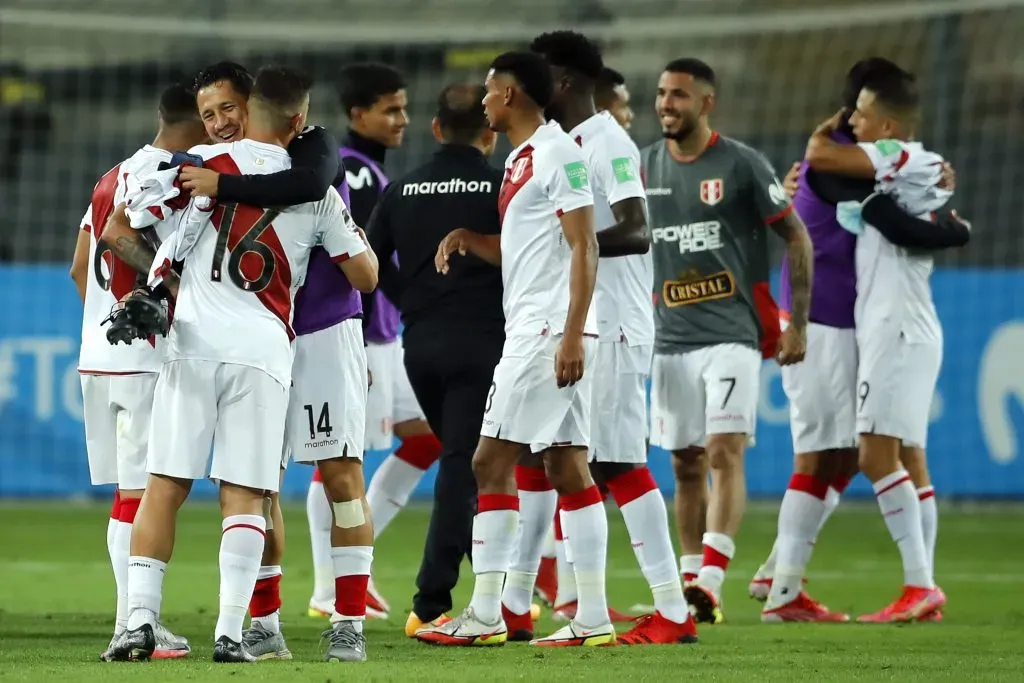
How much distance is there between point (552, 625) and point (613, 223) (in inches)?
77.0

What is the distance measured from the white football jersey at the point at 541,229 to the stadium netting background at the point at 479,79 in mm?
7504

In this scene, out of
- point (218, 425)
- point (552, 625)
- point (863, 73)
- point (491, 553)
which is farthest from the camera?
point (863, 73)

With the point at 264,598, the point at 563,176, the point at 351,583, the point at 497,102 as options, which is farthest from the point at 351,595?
the point at 497,102

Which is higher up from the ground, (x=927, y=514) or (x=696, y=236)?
(x=696, y=236)

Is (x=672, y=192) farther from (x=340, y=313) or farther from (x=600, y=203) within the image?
(x=340, y=313)

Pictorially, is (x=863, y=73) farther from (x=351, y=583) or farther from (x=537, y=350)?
(x=351, y=583)

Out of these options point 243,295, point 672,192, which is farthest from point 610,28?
point 243,295

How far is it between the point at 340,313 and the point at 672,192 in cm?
251

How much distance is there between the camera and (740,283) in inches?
321

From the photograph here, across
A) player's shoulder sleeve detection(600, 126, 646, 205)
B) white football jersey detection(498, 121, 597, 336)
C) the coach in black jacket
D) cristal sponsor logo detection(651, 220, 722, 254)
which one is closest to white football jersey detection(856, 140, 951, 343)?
cristal sponsor logo detection(651, 220, 722, 254)

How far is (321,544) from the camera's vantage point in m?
8.02

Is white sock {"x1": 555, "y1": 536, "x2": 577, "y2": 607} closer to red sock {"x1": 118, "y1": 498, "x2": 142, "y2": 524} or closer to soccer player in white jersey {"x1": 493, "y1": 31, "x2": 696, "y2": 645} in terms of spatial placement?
soccer player in white jersey {"x1": 493, "y1": 31, "x2": 696, "y2": 645}

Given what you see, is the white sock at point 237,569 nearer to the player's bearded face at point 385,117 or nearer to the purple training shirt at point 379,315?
the purple training shirt at point 379,315

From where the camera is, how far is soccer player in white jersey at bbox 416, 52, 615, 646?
6105mm
